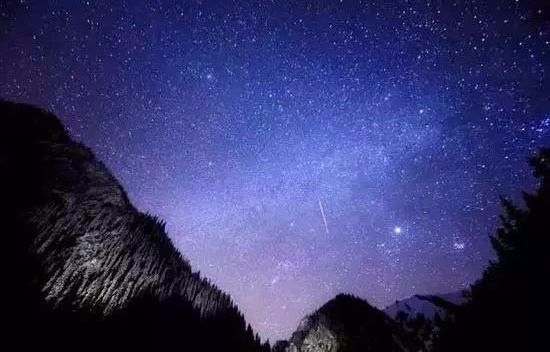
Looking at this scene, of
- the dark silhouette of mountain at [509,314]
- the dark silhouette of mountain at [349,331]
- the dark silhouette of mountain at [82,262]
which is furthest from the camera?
the dark silhouette of mountain at [349,331]

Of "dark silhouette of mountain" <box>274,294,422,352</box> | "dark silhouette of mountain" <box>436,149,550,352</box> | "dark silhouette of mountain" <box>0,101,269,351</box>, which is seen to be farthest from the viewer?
"dark silhouette of mountain" <box>274,294,422,352</box>

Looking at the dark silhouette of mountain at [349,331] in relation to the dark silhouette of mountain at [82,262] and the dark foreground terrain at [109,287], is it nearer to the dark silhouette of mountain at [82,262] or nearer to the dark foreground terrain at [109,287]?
the dark foreground terrain at [109,287]

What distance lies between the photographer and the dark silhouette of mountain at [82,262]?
18.5 ft

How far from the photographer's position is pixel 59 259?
6.16 metres

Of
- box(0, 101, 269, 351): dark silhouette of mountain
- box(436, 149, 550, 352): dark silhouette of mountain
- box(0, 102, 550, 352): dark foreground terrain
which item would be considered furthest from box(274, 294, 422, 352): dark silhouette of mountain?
box(0, 101, 269, 351): dark silhouette of mountain

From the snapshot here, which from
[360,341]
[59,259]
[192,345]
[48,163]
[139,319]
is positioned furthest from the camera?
[360,341]

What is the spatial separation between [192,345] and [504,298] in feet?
34.8

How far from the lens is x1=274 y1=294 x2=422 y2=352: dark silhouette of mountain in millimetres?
11055

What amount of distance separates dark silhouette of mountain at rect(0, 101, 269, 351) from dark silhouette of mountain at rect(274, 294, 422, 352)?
11.4ft

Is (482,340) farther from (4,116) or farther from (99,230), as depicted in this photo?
(4,116)

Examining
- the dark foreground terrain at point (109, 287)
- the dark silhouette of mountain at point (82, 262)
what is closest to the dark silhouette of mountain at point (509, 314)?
the dark foreground terrain at point (109, 287)

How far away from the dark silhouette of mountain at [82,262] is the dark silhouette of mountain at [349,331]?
3.49 meters

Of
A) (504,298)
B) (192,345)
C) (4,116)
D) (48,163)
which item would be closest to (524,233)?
(504,298)

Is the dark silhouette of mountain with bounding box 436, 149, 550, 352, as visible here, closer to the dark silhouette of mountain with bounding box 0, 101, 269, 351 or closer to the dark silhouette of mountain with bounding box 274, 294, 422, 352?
the dark silhouette of mountain with bounding box 274, 294, 422, 352
